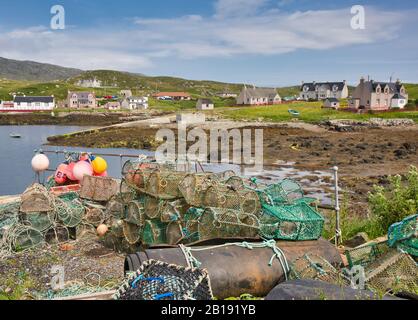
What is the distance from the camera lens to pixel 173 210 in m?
7.12

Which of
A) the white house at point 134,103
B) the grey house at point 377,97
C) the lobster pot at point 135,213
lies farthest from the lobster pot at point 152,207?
the white house at point 134,103

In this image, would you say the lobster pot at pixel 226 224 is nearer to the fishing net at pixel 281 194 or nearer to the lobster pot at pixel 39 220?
the fishing net at pixel 281 194

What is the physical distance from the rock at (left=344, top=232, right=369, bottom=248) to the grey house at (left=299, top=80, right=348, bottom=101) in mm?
99801

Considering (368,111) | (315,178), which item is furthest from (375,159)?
(368,111)

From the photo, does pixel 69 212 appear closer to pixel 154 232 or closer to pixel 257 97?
pixel 154 232

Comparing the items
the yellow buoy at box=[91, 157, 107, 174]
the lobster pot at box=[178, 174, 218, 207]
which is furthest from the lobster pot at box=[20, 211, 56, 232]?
the lobster pot at box=[178, 174, 218, 207]

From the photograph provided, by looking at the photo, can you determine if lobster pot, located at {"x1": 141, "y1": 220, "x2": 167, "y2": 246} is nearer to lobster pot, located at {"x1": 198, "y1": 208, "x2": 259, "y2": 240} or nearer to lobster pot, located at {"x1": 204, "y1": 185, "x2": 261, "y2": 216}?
lobster pot, located at {"x1": 204, "y1": 185, "x2": 261, "y2": 216}

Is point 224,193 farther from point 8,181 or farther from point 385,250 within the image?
point 8,181

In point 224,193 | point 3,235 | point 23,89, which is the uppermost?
point 23,89

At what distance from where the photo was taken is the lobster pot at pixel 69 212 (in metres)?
9.27

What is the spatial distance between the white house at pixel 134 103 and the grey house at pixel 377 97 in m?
54.8

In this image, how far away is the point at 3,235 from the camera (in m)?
8.64

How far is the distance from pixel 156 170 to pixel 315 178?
1732 centimetres

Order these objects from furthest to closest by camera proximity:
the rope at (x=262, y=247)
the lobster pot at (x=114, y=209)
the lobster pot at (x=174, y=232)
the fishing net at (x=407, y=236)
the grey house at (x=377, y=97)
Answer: the grey house at (x=377, y=97) → the lobster pot at (x=114, y=209) → the lobster pot at (x=174, y=232) → the fishing net at (x=407, y=236) → the rope at (x=262, y=247)
